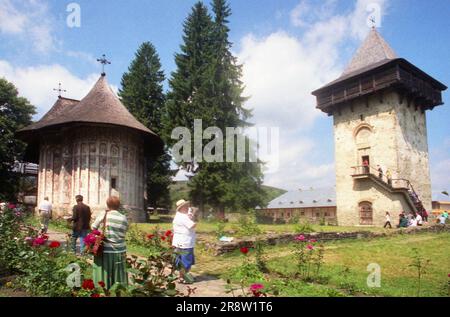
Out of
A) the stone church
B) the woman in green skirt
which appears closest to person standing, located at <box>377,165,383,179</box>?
the stone church

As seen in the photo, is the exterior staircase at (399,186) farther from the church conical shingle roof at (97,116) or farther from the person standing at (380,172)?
the church conical shingle roof at (97,116)

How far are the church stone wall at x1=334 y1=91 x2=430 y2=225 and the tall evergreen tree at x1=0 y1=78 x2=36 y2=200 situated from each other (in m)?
25.0

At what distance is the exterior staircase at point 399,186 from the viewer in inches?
939

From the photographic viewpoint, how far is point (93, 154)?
20.7 meters

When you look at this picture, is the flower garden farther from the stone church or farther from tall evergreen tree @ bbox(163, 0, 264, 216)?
tall evergreen tree @ bbox(163, 0, 264, 216)

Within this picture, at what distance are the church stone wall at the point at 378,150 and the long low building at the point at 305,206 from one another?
40.9ft

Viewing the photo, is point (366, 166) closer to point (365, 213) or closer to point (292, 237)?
point (365, 213)

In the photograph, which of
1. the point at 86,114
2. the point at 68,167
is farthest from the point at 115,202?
the point at 68,167

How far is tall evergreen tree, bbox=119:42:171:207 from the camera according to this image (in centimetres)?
2980

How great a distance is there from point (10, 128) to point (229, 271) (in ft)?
95.7

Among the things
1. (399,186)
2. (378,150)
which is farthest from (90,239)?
(378,150)
